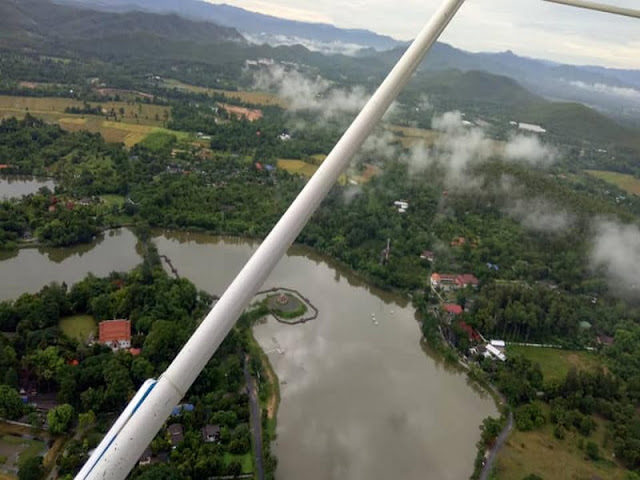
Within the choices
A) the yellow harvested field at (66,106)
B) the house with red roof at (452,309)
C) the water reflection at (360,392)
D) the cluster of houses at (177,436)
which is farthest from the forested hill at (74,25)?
the cluster of houses at (177,436)

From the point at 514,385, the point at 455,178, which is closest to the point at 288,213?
the point at 514,385

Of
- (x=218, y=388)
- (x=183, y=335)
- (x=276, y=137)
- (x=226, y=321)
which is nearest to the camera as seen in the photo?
(x=226, y=321)

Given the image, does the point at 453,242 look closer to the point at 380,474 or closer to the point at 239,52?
the point at 380,474

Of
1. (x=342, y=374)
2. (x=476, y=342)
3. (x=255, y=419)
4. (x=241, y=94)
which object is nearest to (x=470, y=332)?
(x=476, y=342)

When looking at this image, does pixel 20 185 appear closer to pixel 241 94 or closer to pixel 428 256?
pixel 428 256

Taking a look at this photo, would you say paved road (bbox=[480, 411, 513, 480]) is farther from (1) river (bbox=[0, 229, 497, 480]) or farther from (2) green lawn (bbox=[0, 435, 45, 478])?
(2) green lawn (bbox=[0, 435, 45, 478])

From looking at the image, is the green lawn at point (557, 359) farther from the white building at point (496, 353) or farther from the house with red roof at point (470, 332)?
the house with red roof at point (470, 332)
